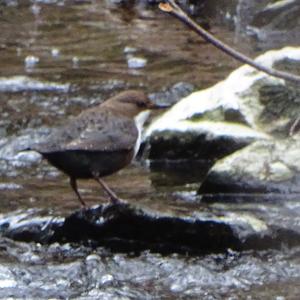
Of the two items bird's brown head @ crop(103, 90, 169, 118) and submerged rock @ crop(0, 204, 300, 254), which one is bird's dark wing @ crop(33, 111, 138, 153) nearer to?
bird's brown head @ crop(103, 90, 169, 118)

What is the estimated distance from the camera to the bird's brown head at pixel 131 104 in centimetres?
661

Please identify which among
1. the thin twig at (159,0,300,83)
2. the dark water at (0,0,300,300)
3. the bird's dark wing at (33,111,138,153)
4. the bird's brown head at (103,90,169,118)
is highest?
the thin twig at (159,0,300,83)

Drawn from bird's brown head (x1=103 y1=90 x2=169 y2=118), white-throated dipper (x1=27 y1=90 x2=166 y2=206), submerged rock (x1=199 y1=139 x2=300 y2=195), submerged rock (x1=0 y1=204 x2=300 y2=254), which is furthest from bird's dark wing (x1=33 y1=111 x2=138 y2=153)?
submerged rock (x1=199 y1=139 x2=300 y2=195)

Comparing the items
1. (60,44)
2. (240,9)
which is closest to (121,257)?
(60,44)

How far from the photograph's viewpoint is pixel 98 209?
600 centimetres

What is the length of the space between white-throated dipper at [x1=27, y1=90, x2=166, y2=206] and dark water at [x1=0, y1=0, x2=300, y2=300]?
30cm

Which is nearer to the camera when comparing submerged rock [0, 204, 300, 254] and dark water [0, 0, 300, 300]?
dark water [0, 0, 300, 300]

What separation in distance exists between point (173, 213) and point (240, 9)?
804 centimetres

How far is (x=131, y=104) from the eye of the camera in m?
6.70

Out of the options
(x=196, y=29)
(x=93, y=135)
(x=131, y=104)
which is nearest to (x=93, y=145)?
(x=93, y=135)

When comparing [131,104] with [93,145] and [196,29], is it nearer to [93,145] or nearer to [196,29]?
[93,145]

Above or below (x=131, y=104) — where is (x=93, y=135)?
above

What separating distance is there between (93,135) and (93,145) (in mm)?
69

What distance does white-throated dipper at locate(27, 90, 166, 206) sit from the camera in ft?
19.4
